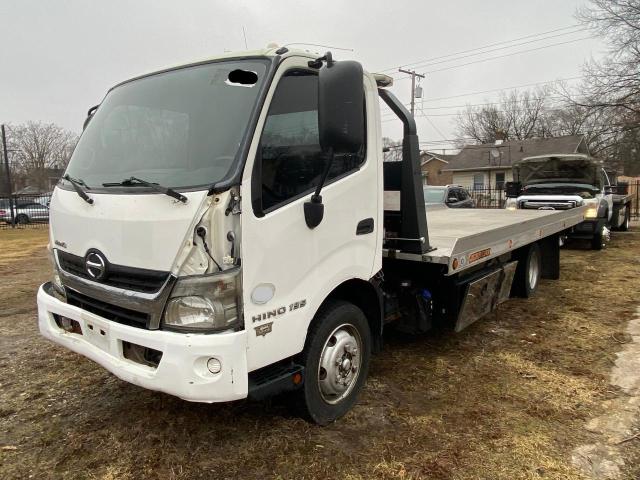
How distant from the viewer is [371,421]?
3457mm

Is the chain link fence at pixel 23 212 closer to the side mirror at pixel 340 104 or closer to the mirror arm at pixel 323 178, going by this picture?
the mirror arm at pixel 323 178

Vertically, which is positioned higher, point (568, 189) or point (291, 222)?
point (291, 222)

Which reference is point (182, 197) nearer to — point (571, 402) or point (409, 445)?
point (409, 445)

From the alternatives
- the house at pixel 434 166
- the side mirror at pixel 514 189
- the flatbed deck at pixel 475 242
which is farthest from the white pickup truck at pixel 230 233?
the house at pixel 434 166

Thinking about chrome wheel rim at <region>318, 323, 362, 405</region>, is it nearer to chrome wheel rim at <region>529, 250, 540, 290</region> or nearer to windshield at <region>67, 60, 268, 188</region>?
windshield at <region>67, 60, 268, 188</region>

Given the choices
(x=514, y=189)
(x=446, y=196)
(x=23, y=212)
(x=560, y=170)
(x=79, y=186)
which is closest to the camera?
(x=79, y=186)

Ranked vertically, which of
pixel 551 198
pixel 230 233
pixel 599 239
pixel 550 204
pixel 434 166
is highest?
pixel 434 166

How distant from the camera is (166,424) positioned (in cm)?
338

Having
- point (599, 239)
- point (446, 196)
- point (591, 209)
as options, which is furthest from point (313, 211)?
point (446, 196)

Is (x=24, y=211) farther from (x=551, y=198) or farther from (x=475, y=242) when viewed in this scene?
(x=475, y=242)

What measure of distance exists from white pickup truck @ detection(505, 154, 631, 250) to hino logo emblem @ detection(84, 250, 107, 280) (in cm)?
1043

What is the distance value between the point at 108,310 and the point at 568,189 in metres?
12.5

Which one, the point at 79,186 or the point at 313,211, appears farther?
the point at 79,186

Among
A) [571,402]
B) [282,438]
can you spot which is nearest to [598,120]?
[571,402]
